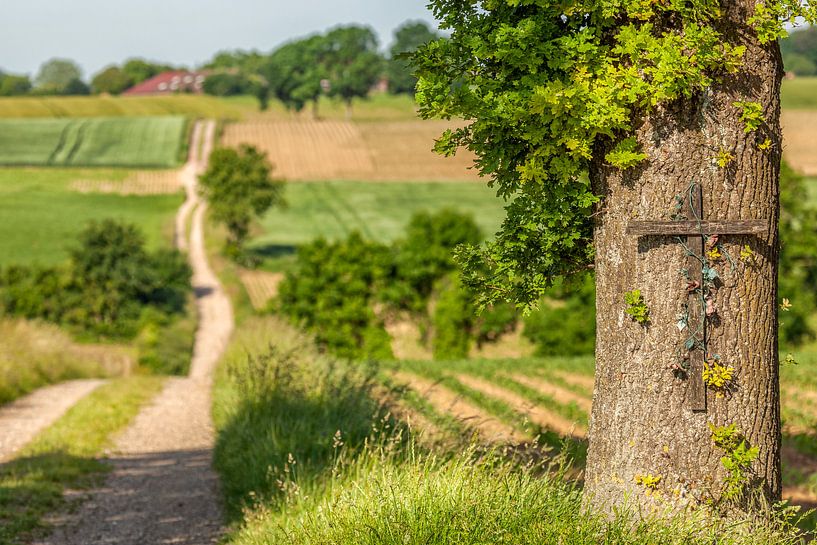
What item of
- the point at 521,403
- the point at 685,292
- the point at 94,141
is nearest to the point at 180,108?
the point at 94,141

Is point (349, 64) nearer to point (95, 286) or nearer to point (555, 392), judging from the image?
point (95, 286)

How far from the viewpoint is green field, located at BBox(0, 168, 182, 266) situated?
63.3 meters

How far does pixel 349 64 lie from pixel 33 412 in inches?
3352

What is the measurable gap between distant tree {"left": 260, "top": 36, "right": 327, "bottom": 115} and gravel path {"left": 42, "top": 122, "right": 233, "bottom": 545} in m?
73.4

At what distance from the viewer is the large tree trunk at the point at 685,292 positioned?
618 centimetres

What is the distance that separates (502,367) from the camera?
21.7 meters

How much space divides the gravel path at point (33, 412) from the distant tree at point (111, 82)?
5742 inches

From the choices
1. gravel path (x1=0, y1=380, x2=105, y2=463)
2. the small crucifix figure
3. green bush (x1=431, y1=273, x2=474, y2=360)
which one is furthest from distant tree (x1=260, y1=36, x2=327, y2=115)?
the small crucifix figure

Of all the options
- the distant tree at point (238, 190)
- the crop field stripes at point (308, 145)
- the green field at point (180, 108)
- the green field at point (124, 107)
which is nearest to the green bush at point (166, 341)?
the distant tree at point (238, 190)

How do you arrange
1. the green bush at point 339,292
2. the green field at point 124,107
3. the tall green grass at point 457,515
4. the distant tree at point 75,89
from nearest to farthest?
1. the tall green grass at point 457,515
2. the green bush at point 339,292
3. the green field at point 124,107
4. the distant tree at point 75,89

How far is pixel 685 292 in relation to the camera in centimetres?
622

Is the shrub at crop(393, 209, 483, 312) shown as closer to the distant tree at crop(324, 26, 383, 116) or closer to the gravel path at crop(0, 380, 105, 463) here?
the gravel path at crop(0, 380, 105, 463)

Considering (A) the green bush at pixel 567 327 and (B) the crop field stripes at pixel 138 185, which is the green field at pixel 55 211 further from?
(A) the green bush at pixel 567 327

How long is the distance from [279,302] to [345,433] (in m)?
37.4
